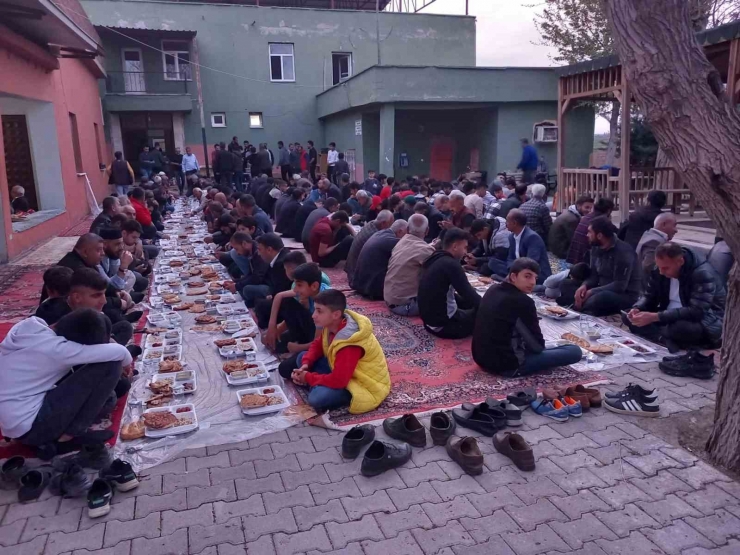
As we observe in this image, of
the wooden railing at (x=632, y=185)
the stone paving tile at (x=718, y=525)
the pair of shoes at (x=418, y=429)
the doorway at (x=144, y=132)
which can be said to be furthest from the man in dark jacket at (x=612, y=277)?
the doorway at (x=144, y=132)

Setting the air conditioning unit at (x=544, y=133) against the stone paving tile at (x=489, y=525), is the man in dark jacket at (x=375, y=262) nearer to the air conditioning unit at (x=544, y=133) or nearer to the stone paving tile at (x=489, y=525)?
the stone paving tile at (x=489, y=525)

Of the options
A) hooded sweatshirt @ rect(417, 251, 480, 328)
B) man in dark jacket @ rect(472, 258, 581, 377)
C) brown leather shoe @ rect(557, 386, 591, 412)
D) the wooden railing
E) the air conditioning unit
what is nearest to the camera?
brown leather shoe @ rect(557, 386, 591, 412)

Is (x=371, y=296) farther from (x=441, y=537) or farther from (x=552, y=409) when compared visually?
(x=441, y=537)

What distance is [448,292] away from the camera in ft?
18.4

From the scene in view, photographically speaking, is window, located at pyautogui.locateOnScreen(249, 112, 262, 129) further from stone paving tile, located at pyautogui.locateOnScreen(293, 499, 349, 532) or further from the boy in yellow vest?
stone paving tile, located at pyautogui.locateOnScreen(293, 499, 349, 532)

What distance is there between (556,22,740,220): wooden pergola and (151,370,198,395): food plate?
8096 mm

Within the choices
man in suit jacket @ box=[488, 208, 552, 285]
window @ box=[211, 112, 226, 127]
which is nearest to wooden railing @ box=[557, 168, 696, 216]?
man in suit jacket @ box=[488, 208, 552, 285]

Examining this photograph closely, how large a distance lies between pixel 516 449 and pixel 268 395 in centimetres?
183

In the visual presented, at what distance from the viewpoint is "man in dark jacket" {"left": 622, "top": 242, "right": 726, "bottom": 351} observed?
4961 mm

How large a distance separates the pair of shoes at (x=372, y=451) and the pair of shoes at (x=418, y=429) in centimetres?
11

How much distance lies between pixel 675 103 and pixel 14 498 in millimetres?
4117

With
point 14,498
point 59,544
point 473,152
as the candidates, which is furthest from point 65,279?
point 473,152

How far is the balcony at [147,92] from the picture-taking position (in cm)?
2291

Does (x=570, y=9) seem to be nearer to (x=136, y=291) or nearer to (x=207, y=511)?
(x=136, y=291)
